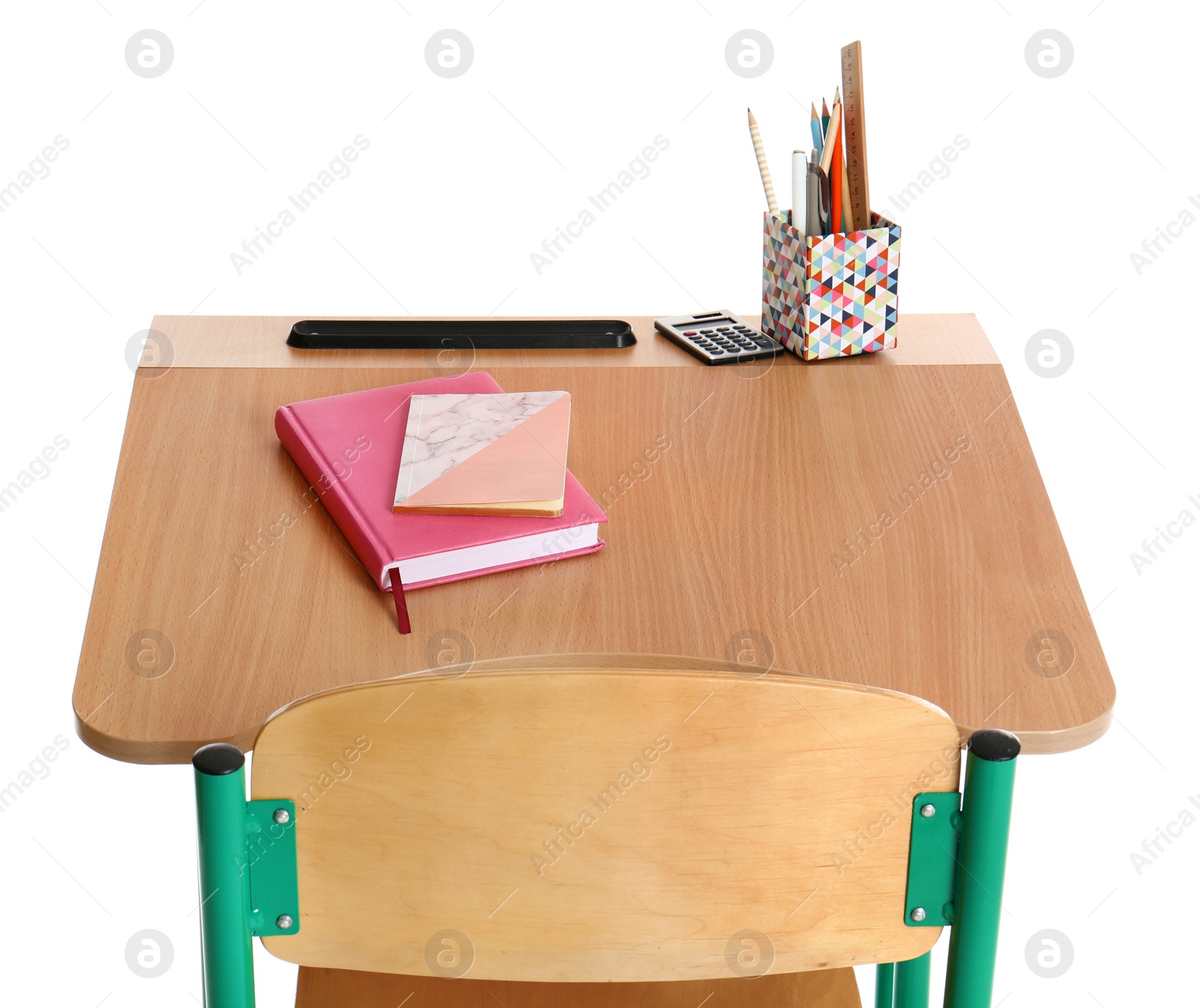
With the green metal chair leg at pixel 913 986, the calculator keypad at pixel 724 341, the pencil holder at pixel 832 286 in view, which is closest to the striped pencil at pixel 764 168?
the pencil holder at pixel 832 286

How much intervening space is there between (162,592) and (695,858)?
64 centimetres

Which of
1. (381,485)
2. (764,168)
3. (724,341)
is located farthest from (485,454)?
(764,168)

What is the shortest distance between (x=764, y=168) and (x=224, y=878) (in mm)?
1195

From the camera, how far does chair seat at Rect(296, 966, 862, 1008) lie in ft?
4.50

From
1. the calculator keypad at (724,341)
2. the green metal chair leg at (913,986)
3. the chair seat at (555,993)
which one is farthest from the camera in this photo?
the calculator keypad at (724,341)

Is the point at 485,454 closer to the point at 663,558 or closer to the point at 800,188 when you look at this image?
the point at 663,558

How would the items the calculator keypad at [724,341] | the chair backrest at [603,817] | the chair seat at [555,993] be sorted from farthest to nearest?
the calculator keypad at [724,341], the chair seat at [555,993], the chair backrest at [603,817]

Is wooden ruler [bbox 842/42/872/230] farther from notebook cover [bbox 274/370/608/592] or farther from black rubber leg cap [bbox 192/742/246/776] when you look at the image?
black rubber leg cap [bbox 192/742/246/776]

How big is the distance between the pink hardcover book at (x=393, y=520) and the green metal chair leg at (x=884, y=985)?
59 cm

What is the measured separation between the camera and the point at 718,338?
6.25 ft

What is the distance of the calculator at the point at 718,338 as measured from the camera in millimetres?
1853

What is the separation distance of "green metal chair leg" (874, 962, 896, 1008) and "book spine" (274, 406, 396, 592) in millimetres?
716

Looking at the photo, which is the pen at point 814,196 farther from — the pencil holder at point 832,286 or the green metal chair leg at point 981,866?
the green metal chair leg at point 981,866

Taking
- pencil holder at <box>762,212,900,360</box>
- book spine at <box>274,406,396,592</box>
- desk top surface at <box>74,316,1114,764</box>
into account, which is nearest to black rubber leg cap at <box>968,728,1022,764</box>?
desk top surface at <box>74,316,1114,764</box>
